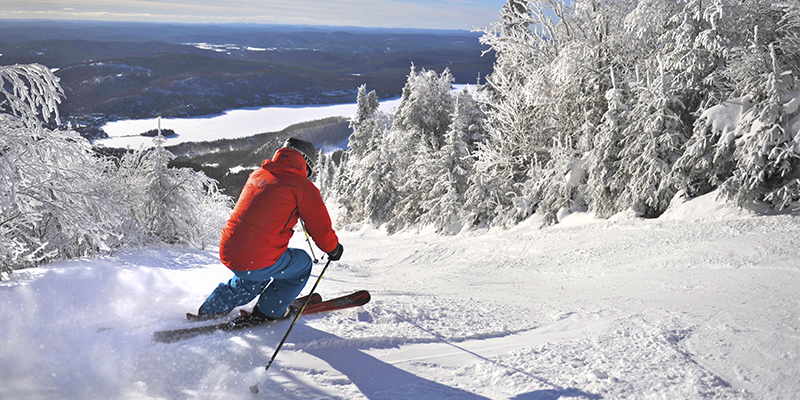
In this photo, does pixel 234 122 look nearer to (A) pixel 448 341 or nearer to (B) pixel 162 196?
(B) pixel 162 196

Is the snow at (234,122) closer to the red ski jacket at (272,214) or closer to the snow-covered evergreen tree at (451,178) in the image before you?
the snow-covered evergreen tree at (451,178)

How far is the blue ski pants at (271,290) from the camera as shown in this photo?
4047 mm

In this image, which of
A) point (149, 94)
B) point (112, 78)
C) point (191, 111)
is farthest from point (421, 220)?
point (112, 78)

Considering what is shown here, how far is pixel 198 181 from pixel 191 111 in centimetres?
17564

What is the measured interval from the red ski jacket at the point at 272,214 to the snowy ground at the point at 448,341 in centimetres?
78

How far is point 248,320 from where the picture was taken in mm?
4113

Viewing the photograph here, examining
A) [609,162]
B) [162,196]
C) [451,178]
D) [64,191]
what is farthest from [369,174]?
[64,191]

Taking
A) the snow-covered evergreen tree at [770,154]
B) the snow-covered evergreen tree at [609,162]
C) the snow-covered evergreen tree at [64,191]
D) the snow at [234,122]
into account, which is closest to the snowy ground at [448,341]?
the snow-covered evergreen tree at [770,154]

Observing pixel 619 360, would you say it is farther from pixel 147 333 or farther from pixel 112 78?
pixel 112 78

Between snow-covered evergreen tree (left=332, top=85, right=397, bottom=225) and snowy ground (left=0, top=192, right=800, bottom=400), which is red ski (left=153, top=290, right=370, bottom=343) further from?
snow-covered evergreen tree (left=332, top=85, right=397, bottom=225)

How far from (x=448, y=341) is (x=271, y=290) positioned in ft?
5.78

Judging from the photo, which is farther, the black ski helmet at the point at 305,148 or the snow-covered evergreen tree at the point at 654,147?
the snow-covered evergreen tree at the point at 654,147

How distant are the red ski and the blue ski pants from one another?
0.15m

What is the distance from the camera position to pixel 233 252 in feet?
12.3
